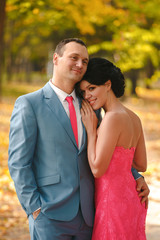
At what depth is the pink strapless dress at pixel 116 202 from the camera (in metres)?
2.73

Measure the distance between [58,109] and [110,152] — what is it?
50 cm

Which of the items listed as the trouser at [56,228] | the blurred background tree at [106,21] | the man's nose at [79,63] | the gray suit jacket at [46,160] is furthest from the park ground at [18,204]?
the blurred background tree at [106,21]

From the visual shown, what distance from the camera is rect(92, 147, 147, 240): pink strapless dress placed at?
273 cm

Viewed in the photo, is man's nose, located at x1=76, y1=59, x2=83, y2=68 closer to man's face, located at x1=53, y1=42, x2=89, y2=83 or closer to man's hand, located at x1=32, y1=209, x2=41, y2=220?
man's face, located at x1=53, y1=42, x2=89, y2=83

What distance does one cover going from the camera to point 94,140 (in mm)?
2666

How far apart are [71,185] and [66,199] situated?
0.10 m

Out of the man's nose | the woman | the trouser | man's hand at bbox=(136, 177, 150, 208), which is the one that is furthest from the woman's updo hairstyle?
the trouser

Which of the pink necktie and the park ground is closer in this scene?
the pink necktie

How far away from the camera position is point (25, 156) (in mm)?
2561

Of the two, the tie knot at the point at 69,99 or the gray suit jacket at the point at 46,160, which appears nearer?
the gray suit jacket at the point at 46,160

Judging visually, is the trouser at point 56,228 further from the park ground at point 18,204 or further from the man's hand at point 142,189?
the park ground at point 18,204

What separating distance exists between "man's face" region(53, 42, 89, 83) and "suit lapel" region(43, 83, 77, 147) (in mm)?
161

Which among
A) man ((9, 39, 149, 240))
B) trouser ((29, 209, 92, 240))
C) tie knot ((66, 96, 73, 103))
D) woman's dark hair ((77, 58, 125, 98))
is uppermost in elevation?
woman's dark hair ((77, 58, 125, 98))

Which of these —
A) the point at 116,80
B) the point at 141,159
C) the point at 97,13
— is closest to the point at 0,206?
the point at 141,159
